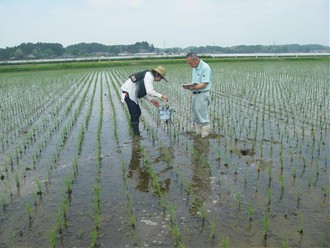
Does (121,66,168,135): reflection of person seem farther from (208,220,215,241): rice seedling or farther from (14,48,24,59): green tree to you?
(14,48,24,59): green tree

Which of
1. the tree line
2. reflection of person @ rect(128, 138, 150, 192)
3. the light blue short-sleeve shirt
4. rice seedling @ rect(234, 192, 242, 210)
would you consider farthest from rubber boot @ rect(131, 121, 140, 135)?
the tree line

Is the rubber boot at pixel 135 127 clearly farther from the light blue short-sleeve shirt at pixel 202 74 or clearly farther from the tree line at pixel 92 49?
the tree line at pixel 92 49

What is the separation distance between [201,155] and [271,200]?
73.1 inches

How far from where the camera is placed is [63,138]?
6.98 m

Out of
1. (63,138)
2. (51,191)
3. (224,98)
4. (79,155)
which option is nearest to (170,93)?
(224,98)

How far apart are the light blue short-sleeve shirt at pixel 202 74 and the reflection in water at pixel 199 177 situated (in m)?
1.17

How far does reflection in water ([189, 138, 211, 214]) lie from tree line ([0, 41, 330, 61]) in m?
77.9

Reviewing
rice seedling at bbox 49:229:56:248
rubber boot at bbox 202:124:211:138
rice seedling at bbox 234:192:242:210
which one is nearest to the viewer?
rice seedling at bbox 49:229:56:248

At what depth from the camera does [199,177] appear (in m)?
4.67

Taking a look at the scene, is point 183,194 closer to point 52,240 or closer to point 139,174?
point 139,174

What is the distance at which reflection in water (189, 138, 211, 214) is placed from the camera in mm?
3948

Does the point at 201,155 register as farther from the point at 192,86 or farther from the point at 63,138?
the point at 63,138

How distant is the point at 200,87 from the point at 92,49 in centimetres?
9564

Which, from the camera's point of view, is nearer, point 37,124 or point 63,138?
point 63,138
